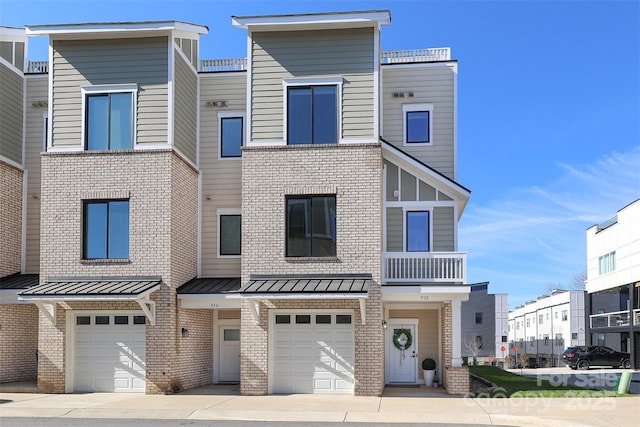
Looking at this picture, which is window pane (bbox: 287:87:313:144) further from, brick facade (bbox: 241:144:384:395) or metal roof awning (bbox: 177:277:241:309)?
metal roof awning (bbox: 177:277:241:309)

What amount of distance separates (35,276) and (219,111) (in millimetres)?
7984

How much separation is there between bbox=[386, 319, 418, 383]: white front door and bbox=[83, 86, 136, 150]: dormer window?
33.8 ft

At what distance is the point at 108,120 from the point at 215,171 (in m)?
3.94

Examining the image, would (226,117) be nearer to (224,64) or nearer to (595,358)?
Answer: (224,64)

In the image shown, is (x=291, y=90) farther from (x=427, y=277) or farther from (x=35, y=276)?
(x=35, y=276)

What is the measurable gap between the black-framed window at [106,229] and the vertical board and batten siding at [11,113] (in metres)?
4.56

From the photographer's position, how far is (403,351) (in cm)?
2347

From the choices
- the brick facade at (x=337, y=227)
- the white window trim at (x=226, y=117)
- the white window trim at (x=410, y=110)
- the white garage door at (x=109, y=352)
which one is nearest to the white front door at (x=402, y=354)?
the brick facade at (x=337, y=227)

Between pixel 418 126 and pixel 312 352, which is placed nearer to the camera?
pixel 312 352

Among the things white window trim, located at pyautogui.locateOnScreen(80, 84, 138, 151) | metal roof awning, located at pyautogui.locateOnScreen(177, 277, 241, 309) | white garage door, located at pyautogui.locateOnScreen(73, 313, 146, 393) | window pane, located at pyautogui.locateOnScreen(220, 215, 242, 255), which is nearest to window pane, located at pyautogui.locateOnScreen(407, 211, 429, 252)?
metal roof awning, located at pyautogui.locateOnScreen(177, 277, 241, 309)

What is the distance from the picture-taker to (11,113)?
23781 millimetres

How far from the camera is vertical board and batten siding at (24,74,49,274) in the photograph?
24.0 meters

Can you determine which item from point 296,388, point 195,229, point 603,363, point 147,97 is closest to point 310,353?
point 296,388

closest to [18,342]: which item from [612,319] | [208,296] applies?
[208,296]
